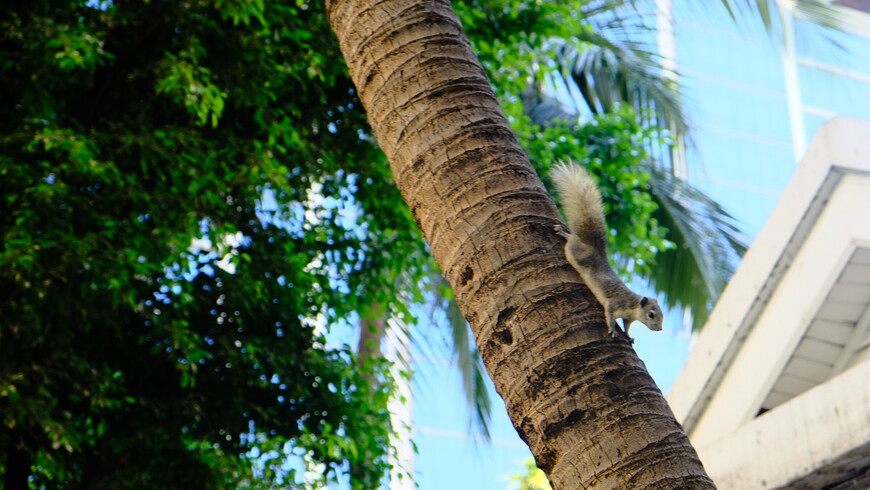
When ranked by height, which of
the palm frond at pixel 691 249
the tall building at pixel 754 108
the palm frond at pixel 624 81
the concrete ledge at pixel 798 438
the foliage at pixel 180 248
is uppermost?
the tall building at pixel 754 108

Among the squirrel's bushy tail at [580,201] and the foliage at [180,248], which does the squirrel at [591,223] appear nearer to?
the squirrel's bushy tail at [580,201]

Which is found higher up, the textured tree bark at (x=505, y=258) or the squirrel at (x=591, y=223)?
the squirrel at (x=591, y=223)

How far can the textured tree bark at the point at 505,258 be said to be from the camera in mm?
1978

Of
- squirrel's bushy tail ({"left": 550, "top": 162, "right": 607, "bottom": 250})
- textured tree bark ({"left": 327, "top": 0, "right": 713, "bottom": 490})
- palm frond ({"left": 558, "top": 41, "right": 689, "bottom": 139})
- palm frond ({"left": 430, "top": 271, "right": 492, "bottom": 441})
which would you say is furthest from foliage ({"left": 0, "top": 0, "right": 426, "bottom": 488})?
palm frond ({"left": 558, "top": 41, "right": 689, "bottom": 139})

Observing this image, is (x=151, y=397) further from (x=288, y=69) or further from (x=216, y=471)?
(x=288, y=69)

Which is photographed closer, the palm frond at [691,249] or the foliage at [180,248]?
the foliage at [180,248]

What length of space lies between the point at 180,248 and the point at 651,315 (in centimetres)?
312

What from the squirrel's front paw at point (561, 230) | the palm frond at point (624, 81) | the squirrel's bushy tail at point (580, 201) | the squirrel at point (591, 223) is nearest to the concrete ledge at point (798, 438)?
the squirrel at point (591, 223)

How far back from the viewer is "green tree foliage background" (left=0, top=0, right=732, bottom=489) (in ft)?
19.0

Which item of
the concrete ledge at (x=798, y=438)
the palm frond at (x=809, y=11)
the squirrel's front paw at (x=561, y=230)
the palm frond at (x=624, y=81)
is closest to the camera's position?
the squirrel's front paw at (x=561, y=230)

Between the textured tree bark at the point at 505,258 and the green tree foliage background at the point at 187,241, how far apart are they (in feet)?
10.4

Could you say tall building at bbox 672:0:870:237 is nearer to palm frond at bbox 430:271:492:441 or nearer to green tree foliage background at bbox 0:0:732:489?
palm frond at bbox 430:271:492:441

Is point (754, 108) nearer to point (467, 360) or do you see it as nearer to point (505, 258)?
point (467, 360)

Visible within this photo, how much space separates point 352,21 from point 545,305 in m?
1.06
